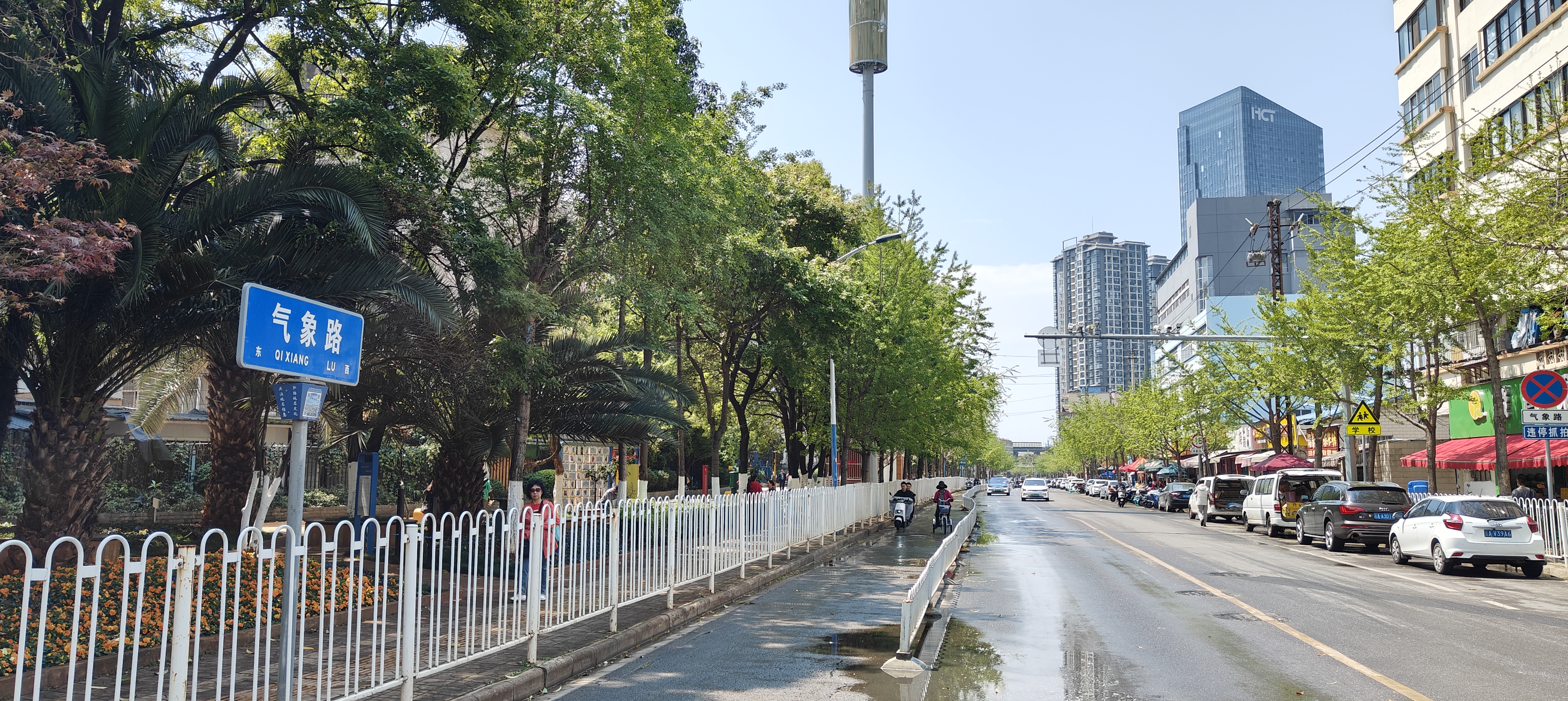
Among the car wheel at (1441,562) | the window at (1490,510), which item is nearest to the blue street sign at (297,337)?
the car wheel at (1441,562)

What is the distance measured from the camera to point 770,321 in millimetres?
29328

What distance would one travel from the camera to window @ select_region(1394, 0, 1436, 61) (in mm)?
34062

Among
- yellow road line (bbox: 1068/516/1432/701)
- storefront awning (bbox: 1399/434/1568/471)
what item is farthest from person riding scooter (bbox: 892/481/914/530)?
storefront awning (bbox: 1399/434/1568/471)

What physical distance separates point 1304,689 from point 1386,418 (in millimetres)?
38182

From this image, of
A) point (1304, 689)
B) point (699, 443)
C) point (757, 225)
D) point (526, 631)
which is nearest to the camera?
point (1304, 689)

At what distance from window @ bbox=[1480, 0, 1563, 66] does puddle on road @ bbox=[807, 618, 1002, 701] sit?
2758cm

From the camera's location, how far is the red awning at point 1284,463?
1587 inches

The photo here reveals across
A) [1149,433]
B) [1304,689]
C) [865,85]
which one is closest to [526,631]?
[1304,689]

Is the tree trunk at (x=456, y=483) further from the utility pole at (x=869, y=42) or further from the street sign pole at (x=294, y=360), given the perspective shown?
the utility pole at (x=869, y=42)

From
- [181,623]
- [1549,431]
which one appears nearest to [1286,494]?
[1549,431]

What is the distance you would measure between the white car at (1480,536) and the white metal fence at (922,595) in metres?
8.73

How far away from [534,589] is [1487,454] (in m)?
29.0

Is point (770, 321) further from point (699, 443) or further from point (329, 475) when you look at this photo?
point (699, 443)

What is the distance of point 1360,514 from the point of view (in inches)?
907
